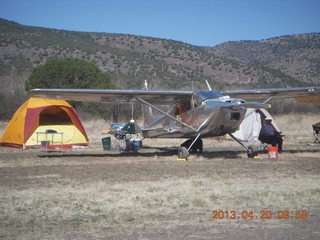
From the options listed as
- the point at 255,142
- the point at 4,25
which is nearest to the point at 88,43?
the point at 4,25

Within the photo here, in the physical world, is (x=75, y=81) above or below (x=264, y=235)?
above

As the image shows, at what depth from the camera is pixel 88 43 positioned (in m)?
80.5

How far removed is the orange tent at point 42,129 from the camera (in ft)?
63.0

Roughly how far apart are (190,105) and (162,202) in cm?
832

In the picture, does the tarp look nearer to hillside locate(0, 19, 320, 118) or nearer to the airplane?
the airplane

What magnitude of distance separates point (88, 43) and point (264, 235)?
78.4 metres

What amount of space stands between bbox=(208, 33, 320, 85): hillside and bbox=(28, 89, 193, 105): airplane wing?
67.8 meters

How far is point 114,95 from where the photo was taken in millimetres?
15242

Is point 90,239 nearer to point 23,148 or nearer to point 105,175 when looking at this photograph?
point 105,175

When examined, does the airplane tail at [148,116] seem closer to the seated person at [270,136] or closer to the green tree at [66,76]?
the seated person at [270,136]

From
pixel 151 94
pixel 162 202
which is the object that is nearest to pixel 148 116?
pixel 151 94

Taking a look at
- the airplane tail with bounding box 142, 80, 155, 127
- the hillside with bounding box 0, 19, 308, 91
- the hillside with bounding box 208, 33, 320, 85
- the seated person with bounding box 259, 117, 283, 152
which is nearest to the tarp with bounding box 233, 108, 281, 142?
the seated person with bounding box 259, 117, 283, 152

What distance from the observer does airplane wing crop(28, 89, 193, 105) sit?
14.5m

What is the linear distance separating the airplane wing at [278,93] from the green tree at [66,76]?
2238 cm
